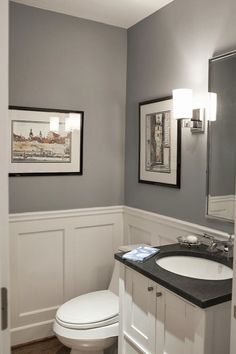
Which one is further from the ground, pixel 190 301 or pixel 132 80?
pixel 132 80

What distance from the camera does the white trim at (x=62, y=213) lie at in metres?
2.51

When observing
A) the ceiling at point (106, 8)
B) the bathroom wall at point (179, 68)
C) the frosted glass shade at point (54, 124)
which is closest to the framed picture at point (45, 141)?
the frosted glass shade at point (54, 124)

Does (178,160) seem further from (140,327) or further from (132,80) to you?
(140,327)

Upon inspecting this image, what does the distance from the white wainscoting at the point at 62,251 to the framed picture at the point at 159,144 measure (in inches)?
12.2

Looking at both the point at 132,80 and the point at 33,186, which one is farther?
the point at 132,80

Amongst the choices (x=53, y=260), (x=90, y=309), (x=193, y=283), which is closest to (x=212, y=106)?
(x=193, y=283)

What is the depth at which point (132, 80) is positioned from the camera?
2.82 meters

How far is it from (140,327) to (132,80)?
193 cm

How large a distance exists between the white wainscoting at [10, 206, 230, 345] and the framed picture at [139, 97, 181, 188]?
1.02 ft

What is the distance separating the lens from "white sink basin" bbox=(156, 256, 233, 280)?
186cm

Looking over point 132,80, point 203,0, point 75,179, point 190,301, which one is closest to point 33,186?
point 75,179

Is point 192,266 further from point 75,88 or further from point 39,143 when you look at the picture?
point 75,88

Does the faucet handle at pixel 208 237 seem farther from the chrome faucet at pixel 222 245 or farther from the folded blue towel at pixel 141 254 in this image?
the folded blue towel at pixel 141 254

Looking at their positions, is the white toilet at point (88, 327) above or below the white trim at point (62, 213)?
below
